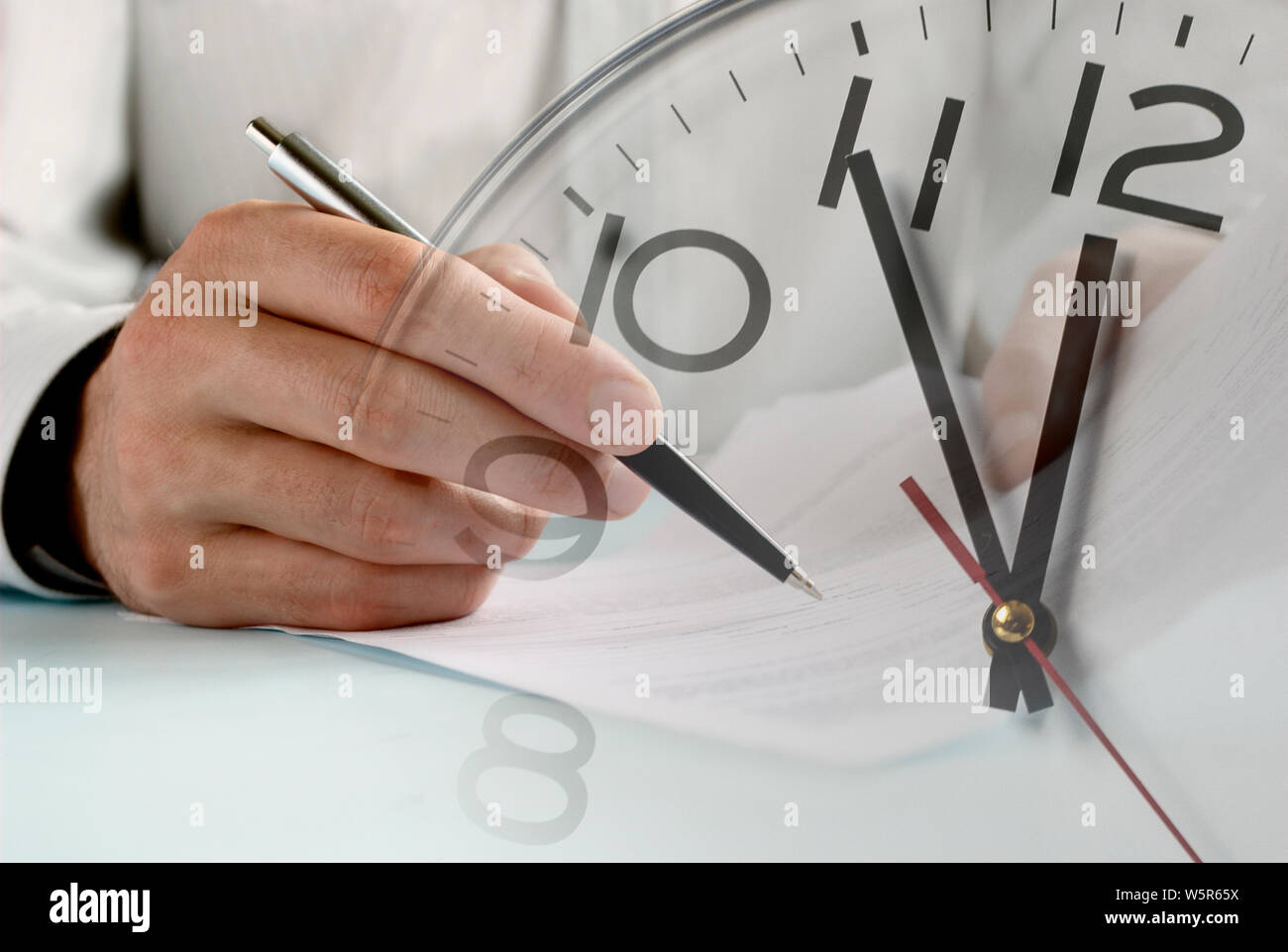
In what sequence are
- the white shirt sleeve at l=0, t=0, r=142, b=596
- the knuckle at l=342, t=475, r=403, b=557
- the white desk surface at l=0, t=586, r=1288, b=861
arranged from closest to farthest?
the white desk surface at l=0, t=586, r=1288, b=861 < the knuckle at l=342, t=475, r=403, b=557 < the white shirt sleeve at l=0, t=0, r=142, b=596

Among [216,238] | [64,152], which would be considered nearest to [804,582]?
[216,238]

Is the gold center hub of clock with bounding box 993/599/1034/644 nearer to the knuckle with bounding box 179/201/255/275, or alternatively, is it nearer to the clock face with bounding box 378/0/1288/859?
the clock face with bounding box 378/0/1288/859

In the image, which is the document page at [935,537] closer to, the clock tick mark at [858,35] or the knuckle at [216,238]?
the clock tick mark at [858,35]

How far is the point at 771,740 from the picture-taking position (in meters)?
0.30

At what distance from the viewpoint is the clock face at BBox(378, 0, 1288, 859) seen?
31 cm

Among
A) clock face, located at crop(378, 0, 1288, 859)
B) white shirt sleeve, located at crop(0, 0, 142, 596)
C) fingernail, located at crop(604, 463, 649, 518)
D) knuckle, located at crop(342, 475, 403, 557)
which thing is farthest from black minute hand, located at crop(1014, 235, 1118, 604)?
white shirt sleeve, located at crop(0, 0, 142, 596)

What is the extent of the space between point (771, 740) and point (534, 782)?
7cm

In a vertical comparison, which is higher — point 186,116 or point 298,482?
point 186,116

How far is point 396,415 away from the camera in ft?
1.16

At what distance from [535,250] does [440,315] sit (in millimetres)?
39

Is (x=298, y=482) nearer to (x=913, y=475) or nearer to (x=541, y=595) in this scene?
(x=541, y=595)

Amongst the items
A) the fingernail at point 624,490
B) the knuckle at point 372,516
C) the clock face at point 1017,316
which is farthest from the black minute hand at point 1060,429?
the knuckle at point 372,516
